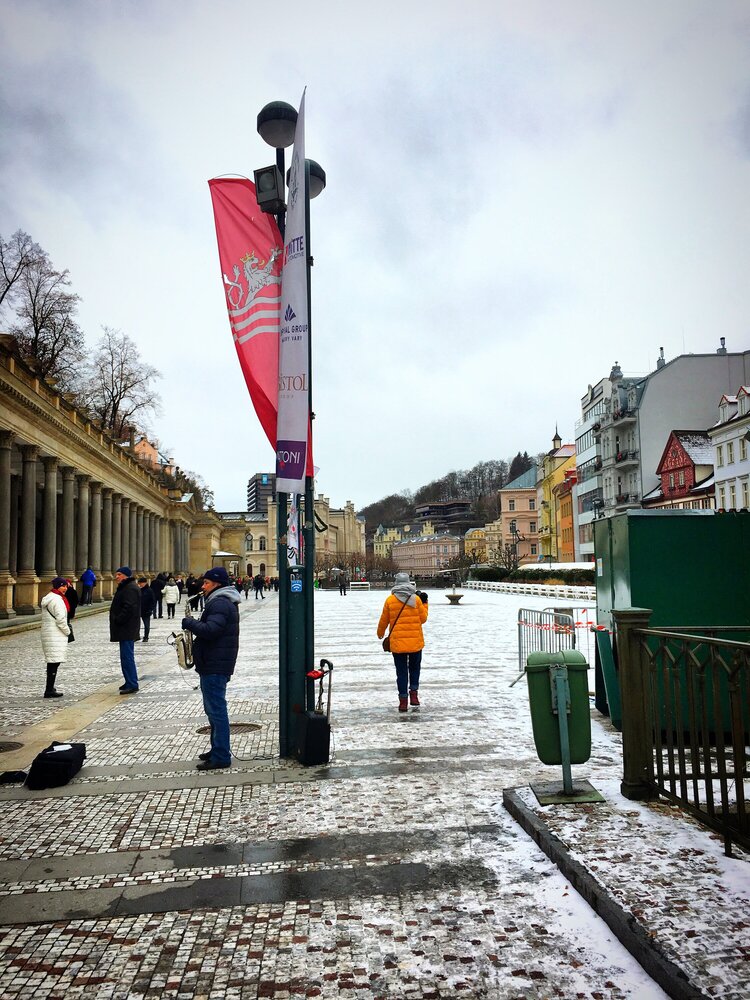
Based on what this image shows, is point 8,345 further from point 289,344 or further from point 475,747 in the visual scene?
point 475,747

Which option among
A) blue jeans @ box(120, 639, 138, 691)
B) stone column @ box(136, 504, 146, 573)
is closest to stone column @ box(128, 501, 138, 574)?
stone column @ box(136, 504, 146, 573)

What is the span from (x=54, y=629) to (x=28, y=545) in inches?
848

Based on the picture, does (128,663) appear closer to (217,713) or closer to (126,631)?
(126,631)

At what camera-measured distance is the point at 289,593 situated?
7.40 meters

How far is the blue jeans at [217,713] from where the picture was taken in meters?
7.09

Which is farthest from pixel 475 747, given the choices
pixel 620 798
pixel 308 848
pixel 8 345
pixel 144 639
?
pixel 8 345

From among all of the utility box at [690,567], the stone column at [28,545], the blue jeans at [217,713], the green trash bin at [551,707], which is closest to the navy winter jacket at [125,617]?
the blue jeans at [217,713]

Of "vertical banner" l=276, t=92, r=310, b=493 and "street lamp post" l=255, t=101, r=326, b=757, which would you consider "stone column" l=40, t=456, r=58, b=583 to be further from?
"vertical banner" l=276, t=92, r=310, b=493

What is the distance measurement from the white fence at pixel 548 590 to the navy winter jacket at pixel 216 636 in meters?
31.0

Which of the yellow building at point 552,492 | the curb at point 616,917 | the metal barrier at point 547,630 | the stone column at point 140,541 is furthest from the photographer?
the yellow building at point 552,492

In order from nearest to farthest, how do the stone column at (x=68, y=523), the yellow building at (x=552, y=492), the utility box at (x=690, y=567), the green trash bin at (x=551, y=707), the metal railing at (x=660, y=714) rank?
1. the metal railing at (x=660, y=714)
2. the green trash bin at (x=551, y=707)
3. the utility box at (x=690, y=567)
4. the stone column at (x=68, y=523)
5. the yellow building at (x=552, y=492)

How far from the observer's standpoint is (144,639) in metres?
20.9

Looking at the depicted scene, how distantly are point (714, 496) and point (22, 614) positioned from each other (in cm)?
3853

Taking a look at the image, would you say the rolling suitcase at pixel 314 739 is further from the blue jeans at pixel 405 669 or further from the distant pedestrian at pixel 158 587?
the distant pedestrian at pixel 158 587
